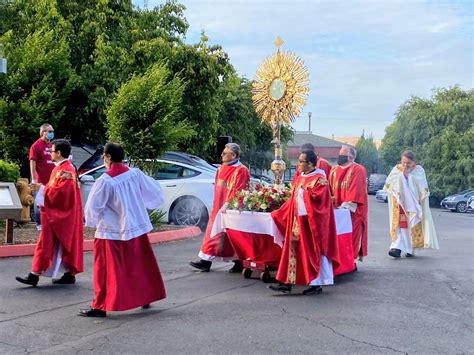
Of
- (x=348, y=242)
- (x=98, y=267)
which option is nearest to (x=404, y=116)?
(x=348, y=242)

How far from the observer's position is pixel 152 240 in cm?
1181

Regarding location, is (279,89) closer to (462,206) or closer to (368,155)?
(462,206)

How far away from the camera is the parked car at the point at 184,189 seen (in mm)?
13594

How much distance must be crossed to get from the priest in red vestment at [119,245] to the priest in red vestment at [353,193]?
3548 mm

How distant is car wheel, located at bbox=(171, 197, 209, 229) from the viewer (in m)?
13.9

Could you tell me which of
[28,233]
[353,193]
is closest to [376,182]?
[28,233]

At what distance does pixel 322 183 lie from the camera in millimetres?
7176

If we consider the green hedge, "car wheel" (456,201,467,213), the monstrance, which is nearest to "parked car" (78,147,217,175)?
the green hedge

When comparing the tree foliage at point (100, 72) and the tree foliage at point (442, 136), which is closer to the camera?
the tree foliage at point (100, 72)

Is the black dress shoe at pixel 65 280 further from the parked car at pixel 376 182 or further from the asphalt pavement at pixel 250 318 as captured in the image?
the parked car at pixel 376 182

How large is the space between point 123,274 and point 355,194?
157 inches

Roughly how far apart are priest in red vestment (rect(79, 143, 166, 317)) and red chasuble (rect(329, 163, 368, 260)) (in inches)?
141

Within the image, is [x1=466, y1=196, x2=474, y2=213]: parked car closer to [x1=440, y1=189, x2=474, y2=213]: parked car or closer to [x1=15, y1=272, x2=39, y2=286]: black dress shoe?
[x1=440, y1=189, x2=474, y2=213]: parked car

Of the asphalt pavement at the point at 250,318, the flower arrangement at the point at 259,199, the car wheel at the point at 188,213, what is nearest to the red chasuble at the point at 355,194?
the asphalt pavement at the point at 250,318
